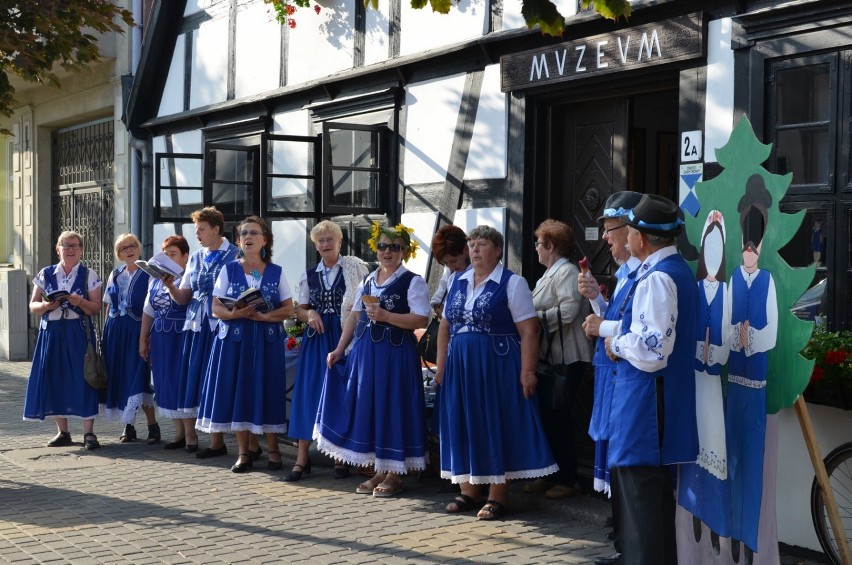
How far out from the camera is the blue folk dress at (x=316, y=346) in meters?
7.85

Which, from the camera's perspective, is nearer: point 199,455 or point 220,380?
point 220,380

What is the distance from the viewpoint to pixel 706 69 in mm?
7156

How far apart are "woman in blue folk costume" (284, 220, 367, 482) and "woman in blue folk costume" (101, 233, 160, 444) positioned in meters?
1.94

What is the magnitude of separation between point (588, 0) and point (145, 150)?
36.0 feet

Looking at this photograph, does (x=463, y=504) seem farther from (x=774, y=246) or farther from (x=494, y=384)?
(x=774, y=246)

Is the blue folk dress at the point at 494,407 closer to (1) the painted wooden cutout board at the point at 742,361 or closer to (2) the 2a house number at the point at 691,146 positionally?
(2) the 2a house number at the point at 691,146

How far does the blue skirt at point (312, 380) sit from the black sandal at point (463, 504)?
55.5 inches

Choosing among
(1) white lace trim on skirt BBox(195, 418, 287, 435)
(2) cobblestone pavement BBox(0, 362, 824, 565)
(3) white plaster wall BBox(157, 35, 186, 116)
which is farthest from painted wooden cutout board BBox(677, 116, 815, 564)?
(3) white plaster wall BBox(157, 35, 186, 116)

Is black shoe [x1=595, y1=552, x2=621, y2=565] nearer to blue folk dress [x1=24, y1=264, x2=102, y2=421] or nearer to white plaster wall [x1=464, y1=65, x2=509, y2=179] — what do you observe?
white plaster wall [x1=464, y1=65, x2=509, y2=179]

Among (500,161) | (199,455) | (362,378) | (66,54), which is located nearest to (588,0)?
(362,378)

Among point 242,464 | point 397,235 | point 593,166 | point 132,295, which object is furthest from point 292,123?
point 397,235

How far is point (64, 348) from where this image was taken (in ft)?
30.2

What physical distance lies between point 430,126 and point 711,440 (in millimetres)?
5736

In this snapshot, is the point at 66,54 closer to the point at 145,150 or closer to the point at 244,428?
the point at 244,428
